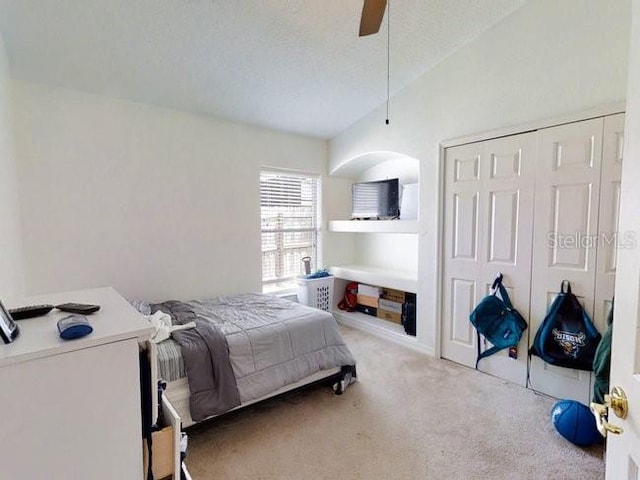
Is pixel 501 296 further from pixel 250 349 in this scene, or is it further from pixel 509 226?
pixel 250 349

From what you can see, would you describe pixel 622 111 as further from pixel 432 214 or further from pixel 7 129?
pixel 7 129

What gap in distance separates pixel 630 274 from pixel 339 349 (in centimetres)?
208

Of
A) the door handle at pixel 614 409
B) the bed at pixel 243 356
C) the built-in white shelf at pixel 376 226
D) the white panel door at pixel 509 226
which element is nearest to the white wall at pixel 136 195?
the bed at pixel 243 356

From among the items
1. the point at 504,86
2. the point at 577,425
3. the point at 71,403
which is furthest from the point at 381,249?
the point at 71,403

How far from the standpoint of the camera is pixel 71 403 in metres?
0.77

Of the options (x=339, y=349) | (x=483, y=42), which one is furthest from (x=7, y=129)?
(x=483, y=42)

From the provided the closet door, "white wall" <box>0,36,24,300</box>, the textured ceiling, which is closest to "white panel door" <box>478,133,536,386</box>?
the closet door

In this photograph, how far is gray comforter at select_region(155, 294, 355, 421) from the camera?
197 centimetres

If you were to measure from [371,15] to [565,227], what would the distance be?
200cm

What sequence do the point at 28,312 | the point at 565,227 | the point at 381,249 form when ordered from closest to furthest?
the point at 28,312 < the point at 565,227 < the point at 381,249

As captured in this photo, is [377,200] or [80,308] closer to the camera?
[80,308]

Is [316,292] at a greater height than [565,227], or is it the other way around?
[565,227]

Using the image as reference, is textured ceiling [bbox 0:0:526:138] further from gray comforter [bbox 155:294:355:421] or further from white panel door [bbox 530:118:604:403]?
gray comforter [bbox 155:294:355:421]

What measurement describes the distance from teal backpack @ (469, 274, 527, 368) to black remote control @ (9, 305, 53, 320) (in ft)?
9.24
